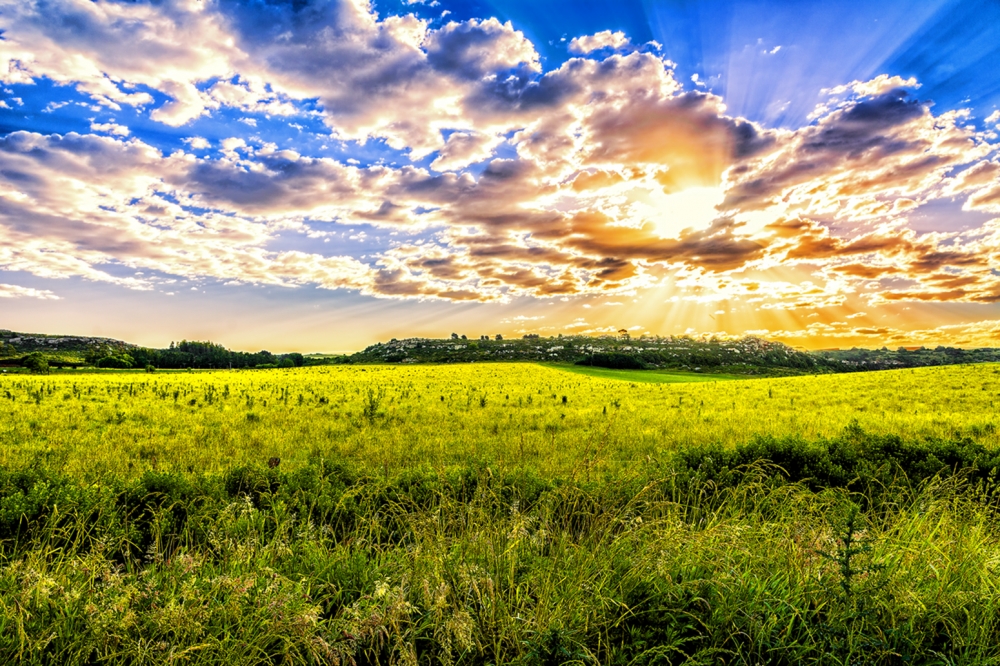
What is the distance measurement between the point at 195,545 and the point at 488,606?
5.09 m

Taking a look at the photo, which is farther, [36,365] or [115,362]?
[115,362]

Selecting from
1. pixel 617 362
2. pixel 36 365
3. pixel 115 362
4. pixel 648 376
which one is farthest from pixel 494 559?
pixel 115 362

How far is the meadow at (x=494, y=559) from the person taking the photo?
152 inches

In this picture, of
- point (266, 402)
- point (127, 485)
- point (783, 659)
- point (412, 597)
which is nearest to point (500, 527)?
point (412, 597)

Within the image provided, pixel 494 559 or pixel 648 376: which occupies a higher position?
pixel 494 559

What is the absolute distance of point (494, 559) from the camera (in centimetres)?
504

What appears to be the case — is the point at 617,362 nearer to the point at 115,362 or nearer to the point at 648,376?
the point at 648,376

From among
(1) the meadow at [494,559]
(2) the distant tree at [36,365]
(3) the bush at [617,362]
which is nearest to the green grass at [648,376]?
(3) the bush at [617,362]

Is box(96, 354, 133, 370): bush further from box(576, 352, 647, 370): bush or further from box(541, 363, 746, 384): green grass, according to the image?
box(576, 352, 647, 370): bush

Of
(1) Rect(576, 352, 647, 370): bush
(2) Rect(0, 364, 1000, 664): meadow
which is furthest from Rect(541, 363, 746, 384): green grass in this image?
(2) Rect(0, 364, 1000, 664): meadow

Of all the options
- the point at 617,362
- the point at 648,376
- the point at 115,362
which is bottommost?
the point at 648,376

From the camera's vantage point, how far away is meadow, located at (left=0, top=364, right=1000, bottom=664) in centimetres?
385

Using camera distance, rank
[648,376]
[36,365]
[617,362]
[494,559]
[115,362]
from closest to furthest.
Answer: [494,559]
[36,365]
[648,376]
[115,362]
[617,362]

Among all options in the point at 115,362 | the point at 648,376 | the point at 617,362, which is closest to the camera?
the point at 648,376
